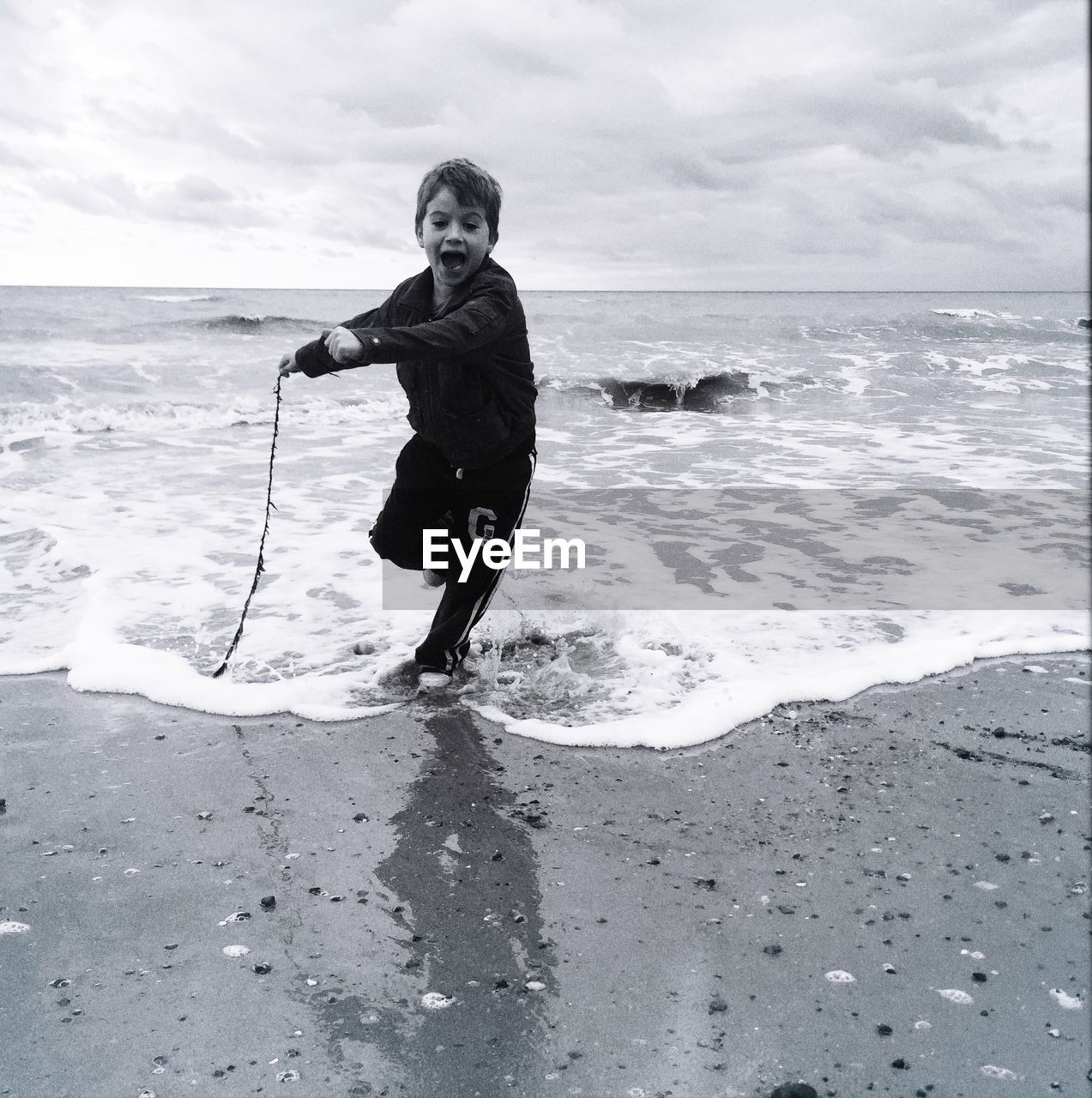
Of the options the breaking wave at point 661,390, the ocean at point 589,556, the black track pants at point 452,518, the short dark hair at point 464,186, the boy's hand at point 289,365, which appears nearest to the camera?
the short dark hair at point 464,186

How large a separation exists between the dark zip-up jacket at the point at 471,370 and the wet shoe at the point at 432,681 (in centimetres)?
84

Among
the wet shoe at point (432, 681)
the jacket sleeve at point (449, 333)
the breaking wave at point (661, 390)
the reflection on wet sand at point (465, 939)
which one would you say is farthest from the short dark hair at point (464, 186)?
the breaking wave at point (661, 390)

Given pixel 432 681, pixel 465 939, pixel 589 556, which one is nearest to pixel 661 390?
pixel 589 556

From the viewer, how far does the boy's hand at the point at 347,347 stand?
2652 millimetres

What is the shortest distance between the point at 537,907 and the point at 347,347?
1587 mm

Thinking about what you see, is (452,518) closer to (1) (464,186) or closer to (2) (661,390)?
(1) (464,186)

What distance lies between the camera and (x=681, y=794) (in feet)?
9.27

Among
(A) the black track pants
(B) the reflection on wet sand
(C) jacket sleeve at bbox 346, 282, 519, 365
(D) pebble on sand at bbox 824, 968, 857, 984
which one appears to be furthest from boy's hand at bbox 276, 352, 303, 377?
(D) pebble on sand at bbox 824, 968, 857, 984

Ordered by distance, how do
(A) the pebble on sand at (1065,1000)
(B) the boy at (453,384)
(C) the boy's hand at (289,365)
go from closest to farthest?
(A) the pebble on sand at (1065,1000), (B) the boy at (453,384), (C) the boy's hand at (289,365)

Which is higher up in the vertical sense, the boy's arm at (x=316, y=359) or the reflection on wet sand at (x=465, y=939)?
the boy's arm at (x=316, y=359)

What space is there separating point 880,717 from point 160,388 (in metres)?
14.4

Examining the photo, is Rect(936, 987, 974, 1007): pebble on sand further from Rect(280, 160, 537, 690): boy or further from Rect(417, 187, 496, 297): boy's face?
Rect(417, 187, 496, 297): boy's face

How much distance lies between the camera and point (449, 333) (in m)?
2.79

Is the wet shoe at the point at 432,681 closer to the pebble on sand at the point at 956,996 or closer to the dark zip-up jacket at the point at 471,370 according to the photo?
the dark zip-up jacket at the point at 471,370
